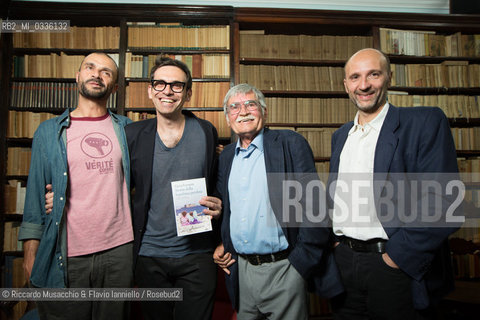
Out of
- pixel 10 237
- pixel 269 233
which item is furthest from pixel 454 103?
pixel 10 237

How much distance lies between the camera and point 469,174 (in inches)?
124

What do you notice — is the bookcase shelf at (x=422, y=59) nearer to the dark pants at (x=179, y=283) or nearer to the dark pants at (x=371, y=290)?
the dark pants at (x=371, y=290)

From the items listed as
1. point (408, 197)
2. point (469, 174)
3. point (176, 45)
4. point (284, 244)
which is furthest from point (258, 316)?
point (469, 174)

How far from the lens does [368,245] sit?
4.09 feet

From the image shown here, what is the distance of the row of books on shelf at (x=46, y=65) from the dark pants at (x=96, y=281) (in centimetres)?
244

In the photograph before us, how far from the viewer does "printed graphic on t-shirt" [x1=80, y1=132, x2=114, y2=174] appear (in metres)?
1.47

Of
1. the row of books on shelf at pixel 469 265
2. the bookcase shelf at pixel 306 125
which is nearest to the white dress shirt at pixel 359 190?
the bookcase shelf at pixel 306 125

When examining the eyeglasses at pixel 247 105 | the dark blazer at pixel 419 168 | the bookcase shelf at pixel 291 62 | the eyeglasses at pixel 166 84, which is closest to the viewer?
the dark blazer at pixel 419 168

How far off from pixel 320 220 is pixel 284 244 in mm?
211

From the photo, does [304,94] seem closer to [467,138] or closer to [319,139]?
[319,139]

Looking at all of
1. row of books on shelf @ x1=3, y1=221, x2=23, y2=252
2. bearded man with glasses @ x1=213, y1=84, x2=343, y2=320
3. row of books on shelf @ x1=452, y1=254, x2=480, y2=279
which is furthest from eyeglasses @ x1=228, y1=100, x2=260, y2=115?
row of books on shelf @ x1=452, y1=254, x2=480, y2=279

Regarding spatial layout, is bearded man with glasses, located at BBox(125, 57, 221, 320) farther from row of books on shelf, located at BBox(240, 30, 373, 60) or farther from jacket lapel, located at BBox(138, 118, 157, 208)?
row of books on shelf, located at BBox(240, 30, 373, 60)

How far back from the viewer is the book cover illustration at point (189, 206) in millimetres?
1336

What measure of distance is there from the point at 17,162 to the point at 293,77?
10.7ft
